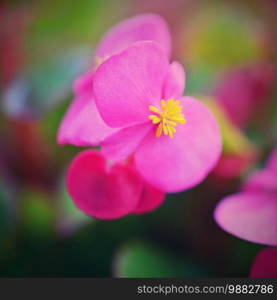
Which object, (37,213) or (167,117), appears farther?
(37,213)

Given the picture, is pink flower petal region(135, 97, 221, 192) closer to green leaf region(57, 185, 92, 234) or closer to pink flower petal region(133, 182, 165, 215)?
pink flower petal region(133, 182, 165, 215)

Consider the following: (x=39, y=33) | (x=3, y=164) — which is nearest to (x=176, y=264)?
(x=3, y=164)

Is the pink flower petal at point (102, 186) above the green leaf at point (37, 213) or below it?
above

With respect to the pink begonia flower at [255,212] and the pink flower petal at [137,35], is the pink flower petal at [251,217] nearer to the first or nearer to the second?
the pink begonia flower at [255,212]

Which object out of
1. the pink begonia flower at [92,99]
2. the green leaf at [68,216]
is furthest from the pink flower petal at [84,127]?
the green leaf at [68,216]

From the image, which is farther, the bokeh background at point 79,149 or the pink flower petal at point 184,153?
the bokeh background at point 79,149

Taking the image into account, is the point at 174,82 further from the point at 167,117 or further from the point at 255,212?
the point at 255,212

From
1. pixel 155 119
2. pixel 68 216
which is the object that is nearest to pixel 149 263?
pixel 68 216
